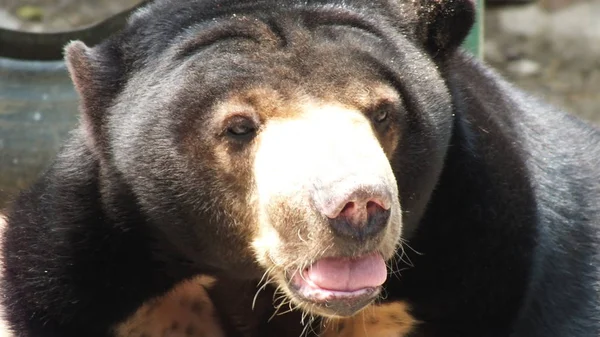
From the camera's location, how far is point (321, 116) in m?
3.79

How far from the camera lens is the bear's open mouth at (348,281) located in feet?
12.3

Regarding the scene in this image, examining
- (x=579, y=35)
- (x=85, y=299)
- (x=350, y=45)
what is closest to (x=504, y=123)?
(x=350, y=45)

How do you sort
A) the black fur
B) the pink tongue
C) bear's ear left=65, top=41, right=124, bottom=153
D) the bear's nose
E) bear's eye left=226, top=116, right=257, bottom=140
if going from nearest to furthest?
the bear's nose, the pink tongue, bear's eye left=226, top=116, right=257, bottom=140, the black fur, bear's ear left=65, top=41, right=124, bottom=153

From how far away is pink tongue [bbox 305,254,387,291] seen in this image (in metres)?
3.77

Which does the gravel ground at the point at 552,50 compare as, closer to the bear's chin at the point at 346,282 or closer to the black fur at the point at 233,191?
the black fur at the point at 233,191

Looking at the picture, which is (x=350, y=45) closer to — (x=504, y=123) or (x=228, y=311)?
(x=504, y=123)

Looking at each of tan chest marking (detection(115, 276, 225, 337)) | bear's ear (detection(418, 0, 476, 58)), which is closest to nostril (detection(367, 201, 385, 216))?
bear's ear (detection(418, 0, 476, 58))

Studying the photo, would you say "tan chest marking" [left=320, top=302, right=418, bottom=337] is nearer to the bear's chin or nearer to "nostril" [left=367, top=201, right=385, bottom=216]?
the bear's chin

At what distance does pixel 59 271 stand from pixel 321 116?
4.37 feet

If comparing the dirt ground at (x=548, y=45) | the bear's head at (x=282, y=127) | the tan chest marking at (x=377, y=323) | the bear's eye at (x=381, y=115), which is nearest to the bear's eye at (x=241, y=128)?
the bear's head at (x=282, y=127)

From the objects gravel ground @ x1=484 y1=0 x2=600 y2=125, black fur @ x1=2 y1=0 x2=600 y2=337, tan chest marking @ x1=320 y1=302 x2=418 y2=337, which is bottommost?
gravel ground @ x1=484 y1=0 x2=600 y2=125

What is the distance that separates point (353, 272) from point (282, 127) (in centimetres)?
50

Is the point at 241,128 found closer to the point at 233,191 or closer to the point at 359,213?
the point at 233,191

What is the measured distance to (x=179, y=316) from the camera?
4.89m
